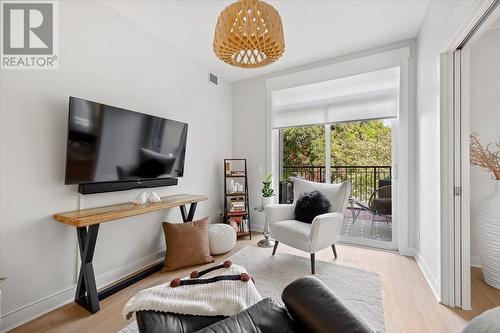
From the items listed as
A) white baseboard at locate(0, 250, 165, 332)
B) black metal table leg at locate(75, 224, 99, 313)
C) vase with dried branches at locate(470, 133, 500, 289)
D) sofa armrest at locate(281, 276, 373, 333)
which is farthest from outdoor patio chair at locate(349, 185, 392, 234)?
black metal table leg at locate(75, 224, 99, 313)

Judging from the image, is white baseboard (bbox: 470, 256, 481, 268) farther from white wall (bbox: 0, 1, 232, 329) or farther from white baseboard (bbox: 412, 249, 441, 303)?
white wall (bbox: 0, 1, 232, 329)

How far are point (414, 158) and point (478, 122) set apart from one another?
2.15ft

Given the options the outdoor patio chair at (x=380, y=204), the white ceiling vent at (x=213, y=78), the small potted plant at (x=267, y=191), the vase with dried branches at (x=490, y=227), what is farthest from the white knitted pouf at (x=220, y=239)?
the vase with dried branches at (x=490, y=227)

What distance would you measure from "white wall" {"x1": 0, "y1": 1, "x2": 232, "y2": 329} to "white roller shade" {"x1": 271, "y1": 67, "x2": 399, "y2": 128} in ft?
5.41

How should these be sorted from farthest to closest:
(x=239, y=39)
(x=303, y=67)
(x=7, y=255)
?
1. (x=303, y=67)
2. (x=7, y=255)
3. (x=239, y=39)

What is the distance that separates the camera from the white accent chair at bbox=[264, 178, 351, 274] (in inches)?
87.4

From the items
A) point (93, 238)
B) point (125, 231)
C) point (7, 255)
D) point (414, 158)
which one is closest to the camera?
point (7, 255)

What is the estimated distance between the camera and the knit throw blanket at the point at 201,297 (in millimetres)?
1025

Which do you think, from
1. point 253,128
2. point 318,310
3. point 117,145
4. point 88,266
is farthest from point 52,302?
point 253,128

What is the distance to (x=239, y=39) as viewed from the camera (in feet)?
4.62

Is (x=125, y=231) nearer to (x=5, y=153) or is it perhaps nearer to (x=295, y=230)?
(x=5, y=153)

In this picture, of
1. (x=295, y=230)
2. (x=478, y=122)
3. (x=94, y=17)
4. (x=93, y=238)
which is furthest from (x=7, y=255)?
(x=478, y=122)

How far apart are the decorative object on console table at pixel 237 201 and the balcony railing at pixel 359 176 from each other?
103cm

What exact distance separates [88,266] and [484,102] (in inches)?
157
